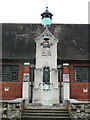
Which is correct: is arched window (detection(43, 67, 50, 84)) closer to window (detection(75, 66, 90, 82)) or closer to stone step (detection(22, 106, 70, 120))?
window (detection(75, 66, 90, 82))

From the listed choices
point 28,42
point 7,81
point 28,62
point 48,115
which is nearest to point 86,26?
point 28,42

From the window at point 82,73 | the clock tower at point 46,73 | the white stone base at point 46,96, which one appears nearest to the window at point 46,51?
the clock tower at point 46,73

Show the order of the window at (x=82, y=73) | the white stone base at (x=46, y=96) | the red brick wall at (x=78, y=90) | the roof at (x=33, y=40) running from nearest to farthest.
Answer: the white stone base at (x=46, y=96)
the red brick wall at (x=78, y=90)
the window at (x=82, y=73)
the roof at (x=33, y=40)

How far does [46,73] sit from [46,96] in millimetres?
2026

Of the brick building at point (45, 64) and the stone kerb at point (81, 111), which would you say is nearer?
the stone kerb at point (81, 111)

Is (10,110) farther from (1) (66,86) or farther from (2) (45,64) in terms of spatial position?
(2) (45,64)

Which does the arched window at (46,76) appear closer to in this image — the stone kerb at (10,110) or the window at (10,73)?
the window at (10,73)

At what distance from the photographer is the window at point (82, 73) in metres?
22.9

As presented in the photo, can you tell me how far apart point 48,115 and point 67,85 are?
16.9ft

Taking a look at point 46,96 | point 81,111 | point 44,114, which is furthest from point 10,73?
point 81,111

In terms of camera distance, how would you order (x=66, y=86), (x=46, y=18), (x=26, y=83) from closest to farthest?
(x=66, y=86) < (x=26, y=83) < (x=46, y=18)

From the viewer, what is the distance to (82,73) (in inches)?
903

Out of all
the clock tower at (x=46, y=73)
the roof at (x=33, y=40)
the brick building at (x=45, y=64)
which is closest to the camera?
the clock tower at (x=46, y=73)

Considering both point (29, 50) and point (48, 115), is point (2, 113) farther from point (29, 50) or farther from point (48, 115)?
→ point (29, 50)
